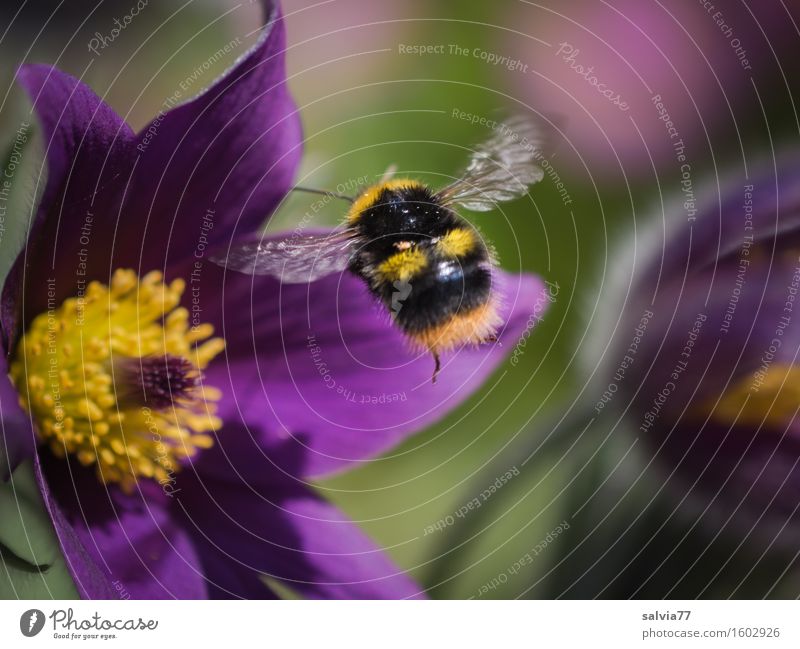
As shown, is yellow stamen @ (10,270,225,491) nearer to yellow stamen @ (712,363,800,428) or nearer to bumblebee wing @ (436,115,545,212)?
bumblebee wing @ (436,115,545,212)

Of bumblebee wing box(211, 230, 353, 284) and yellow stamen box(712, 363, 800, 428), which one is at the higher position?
bumblebee wing box(211, 230, 353, 284)

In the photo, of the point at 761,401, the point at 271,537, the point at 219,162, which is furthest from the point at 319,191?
the point at 761,401

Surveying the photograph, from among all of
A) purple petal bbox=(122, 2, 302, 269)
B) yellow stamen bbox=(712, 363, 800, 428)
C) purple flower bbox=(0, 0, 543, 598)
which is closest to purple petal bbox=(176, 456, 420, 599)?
purple flower bbox=(0, 0, 543, 598)

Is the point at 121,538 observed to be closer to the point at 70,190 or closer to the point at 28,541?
the point at 28,541

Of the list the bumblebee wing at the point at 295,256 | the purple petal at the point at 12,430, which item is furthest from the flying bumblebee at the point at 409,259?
the purple petal at the point at 12,430

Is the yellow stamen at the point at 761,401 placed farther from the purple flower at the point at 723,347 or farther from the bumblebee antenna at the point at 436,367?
the bumblebee antenna at the point at 436,367
